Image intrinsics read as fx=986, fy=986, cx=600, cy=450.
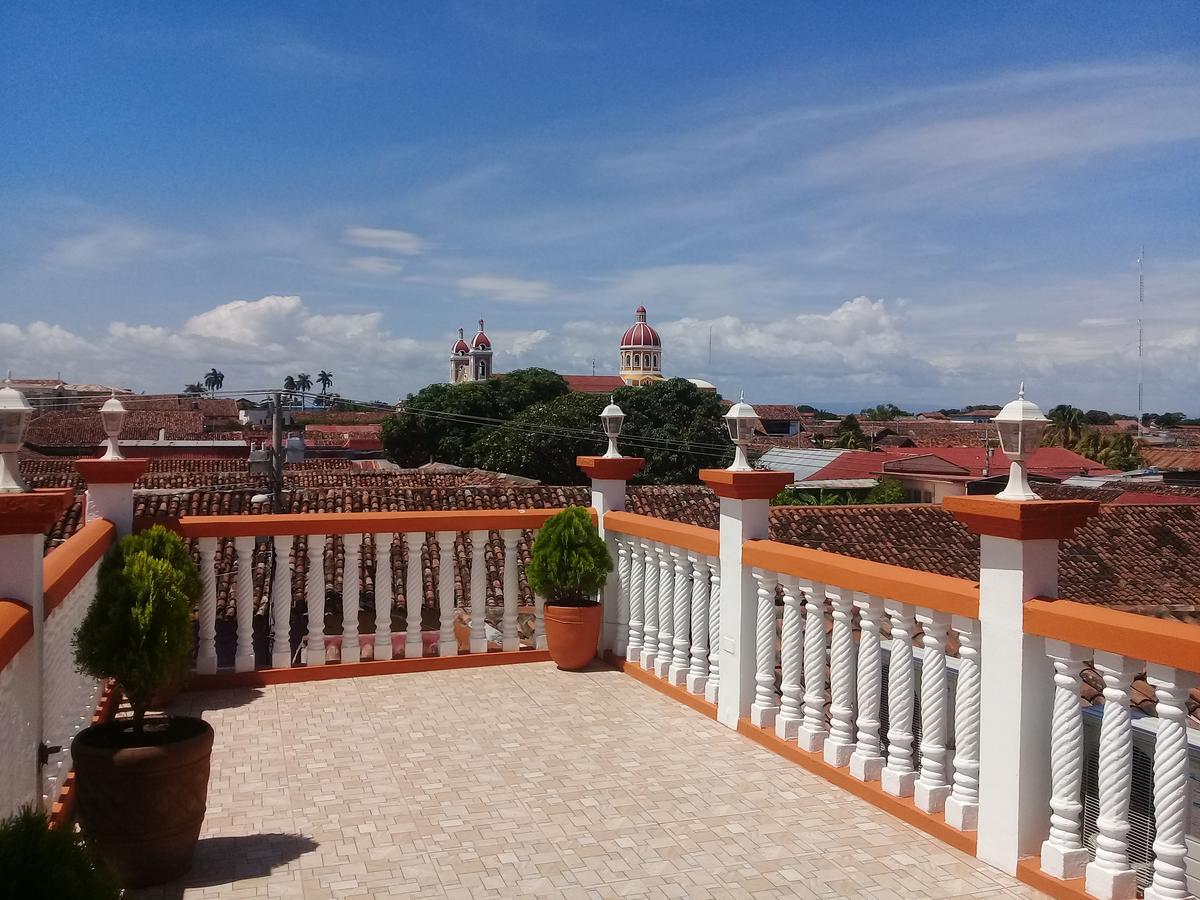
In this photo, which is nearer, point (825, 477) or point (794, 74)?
point (794, 74)

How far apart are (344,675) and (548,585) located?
1361 mm

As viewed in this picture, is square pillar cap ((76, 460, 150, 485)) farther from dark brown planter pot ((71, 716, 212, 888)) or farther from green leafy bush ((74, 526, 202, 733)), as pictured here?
dark brown planter pot ((71, 716, 212, 888))

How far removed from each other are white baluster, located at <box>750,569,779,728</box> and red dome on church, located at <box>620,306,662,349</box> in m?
117

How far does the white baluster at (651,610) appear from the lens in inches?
234

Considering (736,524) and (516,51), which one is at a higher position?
(516,51)

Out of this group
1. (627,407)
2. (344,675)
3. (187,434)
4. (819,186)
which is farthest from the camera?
(187,434)

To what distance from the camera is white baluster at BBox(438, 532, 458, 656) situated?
20.1 feet

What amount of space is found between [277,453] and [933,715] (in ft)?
58.1

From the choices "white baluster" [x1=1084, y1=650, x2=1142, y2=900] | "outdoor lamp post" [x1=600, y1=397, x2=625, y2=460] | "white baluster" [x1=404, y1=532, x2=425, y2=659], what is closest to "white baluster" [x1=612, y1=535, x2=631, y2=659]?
"outdoor lamp post" [x1=600, y1=397, x2=625, y2=460]

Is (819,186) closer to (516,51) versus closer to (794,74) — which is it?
(794,74)

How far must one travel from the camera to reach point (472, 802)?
4.02 metres

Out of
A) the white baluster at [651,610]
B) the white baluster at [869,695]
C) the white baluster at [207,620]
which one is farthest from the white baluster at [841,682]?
the white baluster at [207,620]

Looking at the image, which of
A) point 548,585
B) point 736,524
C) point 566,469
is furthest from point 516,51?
point 566,469

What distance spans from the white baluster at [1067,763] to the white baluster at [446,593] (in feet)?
12.5
